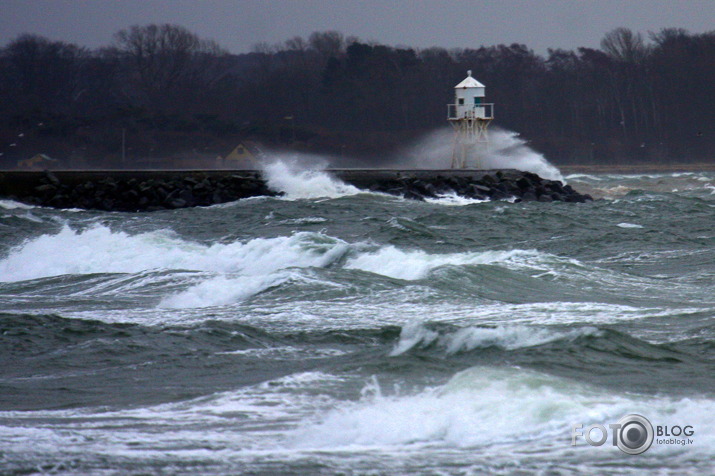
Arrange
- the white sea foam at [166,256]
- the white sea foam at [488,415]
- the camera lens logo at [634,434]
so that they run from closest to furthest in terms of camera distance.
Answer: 1. the camera lens logo at [634,434]
2. the white sea foam at [488,415]
3. the white sea foam at [166,256]

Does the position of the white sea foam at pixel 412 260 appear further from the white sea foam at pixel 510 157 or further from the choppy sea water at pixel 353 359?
the white sea foam at pixel 510 157

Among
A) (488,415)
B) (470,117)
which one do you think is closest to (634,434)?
(488,415)

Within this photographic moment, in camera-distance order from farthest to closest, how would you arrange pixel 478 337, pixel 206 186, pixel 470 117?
1. pixel 470 117
2. pixel 206 186
3. pixel 478 337

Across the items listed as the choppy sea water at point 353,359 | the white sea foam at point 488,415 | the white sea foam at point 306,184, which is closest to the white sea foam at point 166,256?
the choppy sea water at point 353,359

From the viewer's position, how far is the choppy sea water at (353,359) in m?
5.21

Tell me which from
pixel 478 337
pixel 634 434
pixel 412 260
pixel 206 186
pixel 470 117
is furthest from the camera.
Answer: pixel 470 117

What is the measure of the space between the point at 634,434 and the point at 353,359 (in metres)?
2.57

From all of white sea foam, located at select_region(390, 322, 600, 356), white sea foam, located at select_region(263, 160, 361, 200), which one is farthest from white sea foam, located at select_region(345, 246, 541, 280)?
white sea foam, located at select_region(263, 160, 361, 200)

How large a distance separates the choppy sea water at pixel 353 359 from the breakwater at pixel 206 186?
1398 cm

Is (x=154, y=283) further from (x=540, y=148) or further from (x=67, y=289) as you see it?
(x=540, y=148)

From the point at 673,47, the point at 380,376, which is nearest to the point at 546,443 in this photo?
the point at 380,376

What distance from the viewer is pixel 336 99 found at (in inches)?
2608

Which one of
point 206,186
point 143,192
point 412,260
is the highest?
point 206,186

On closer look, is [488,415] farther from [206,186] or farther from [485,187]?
[206,186]
